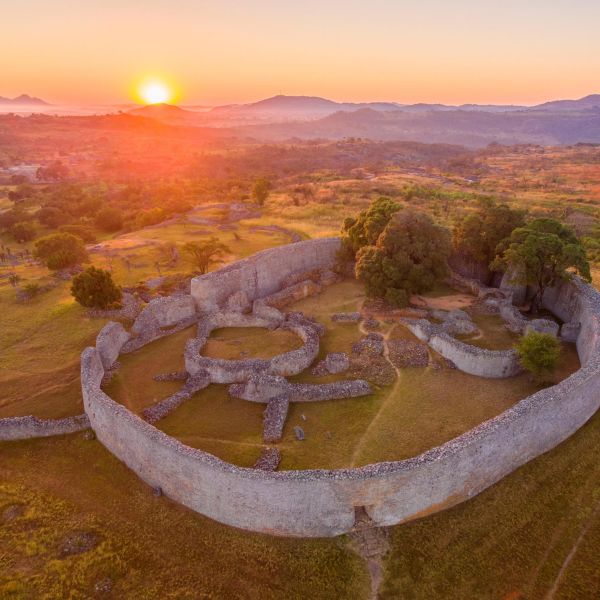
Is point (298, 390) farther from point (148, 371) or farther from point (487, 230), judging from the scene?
point (487, 230)

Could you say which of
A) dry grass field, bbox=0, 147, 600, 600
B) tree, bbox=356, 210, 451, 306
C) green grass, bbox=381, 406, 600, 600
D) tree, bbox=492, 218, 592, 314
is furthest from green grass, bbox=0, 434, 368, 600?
tree, bbox=492, 218, 592, 314

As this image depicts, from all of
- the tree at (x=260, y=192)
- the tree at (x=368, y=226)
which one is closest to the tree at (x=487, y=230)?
the tree at (x=368, y=226)

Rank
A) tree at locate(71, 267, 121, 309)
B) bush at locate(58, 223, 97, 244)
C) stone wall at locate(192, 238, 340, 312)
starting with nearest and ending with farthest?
tree at locate(71, 267, 121, 309) → stone wall at locate(192, 238, 340, 312) → bush at locate(58, 223, 97, 244)

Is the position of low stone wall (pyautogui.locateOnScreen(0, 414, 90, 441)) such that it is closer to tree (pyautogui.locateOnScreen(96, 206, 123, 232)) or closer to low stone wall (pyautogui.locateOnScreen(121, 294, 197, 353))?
low stone wall (pyautogui.locateOnScreen(121, 294, 197, 353))

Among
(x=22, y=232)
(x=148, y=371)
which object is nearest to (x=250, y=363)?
(x=148, y=371)

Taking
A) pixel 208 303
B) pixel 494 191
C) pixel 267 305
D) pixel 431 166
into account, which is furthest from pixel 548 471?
pixel 431 166

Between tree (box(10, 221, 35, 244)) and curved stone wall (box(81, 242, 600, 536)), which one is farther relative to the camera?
tree (box(10, 221, 35, 244))
